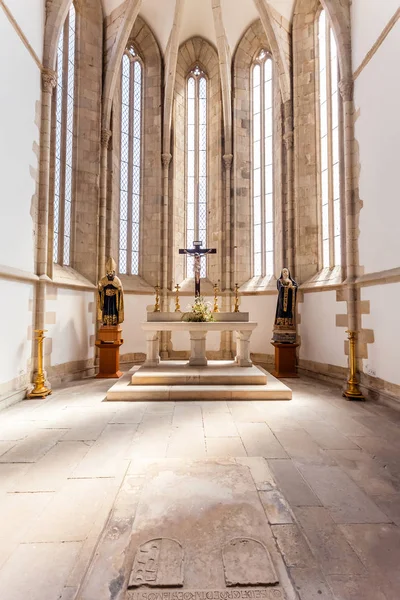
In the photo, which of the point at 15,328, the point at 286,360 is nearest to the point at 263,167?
the point at 286,360

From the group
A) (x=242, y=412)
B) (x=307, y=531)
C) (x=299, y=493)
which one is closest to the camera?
(x=307, y=531)

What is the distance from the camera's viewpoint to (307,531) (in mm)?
2219

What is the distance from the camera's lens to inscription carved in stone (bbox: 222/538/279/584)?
173cm

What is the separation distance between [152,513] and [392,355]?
4.99 metres

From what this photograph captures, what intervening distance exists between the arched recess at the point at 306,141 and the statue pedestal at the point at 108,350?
526 centimetres

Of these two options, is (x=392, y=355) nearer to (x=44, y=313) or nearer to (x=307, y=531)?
(x=307, y=531)

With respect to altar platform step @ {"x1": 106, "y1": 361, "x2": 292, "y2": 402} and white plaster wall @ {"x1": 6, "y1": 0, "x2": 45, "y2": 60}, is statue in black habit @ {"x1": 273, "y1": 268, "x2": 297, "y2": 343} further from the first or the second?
white plaster wall @ {"x1": 6, "y1": 0, "x2": 45, "y2": 60}

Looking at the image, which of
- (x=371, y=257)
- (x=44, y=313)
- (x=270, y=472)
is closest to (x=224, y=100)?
(x=371, y=257)

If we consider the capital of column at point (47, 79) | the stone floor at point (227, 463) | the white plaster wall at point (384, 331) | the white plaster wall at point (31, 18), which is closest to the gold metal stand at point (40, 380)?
the stone floor at point (227, 463)

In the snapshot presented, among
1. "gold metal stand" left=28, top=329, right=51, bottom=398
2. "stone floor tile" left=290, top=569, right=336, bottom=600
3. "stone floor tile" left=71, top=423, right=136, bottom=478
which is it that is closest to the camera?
"stone floor tile" left=290, top=569, right=336, bottom=600

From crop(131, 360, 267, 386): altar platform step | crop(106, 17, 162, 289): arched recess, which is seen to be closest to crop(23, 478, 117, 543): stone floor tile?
crop(131, 360, 267, 386): altar platform step

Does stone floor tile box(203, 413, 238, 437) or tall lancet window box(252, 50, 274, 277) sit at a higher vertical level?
tall lancet window box(252, 50, 274, 277)

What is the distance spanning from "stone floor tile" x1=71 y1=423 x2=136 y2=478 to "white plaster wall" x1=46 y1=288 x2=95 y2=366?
3700 millimetres

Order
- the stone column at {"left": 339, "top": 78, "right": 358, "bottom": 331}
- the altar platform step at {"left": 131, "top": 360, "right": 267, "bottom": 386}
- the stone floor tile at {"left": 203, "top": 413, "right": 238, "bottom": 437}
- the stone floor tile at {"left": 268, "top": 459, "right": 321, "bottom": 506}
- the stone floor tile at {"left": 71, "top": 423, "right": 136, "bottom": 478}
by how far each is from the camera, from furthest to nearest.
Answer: the stone column at {"left": 339, "top": 78, "right": 358, "bottom": 331}, the altar platform step at {"left": 131, "top": 360, "right": 267, "bottom": 386}, the stone floor tile at {"left": 203, "top": 413, "right": 238, "bottom": 437}, the stone floor tile at {"left": 71, "top": 423, "right": 136, "bottom": 478}, the stone floor tile at {"left": 268, "top": 459, "right": 321, "bottom": 506}
